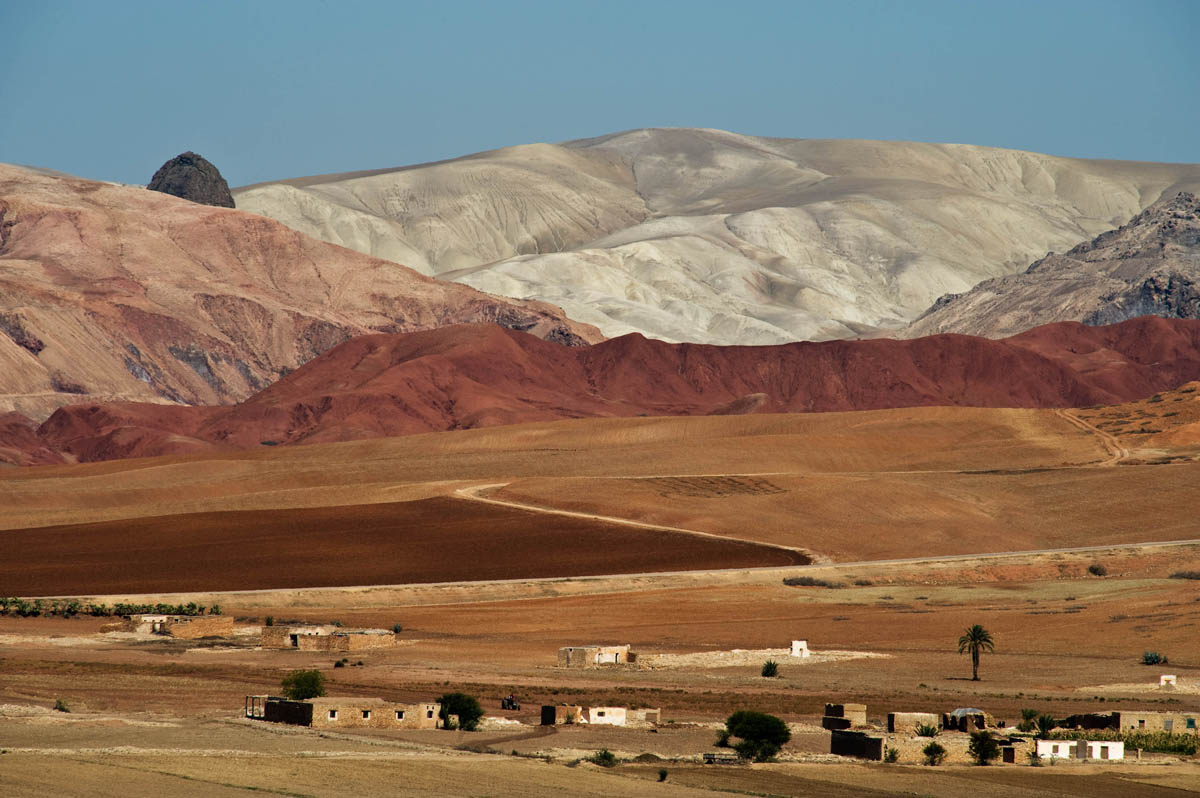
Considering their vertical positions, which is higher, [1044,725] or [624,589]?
[624,589]

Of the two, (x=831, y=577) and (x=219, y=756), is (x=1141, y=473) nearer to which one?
(x=831, y=577)

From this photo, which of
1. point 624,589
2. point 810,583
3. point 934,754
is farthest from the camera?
point 810,583

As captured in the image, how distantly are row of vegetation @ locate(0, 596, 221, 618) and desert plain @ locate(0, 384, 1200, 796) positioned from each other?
184cm

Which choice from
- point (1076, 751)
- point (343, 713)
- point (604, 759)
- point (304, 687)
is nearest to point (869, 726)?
point (1076, 751)

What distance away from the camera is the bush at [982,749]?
134 feet

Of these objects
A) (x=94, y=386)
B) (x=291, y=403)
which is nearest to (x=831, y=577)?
(x=291, y=403)

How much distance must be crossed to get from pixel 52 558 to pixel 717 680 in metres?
44.6

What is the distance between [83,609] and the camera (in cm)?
7256

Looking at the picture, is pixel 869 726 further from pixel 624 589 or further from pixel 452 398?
pixel 452 398

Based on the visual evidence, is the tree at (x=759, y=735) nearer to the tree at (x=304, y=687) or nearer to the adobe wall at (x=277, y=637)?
the tree at (x=304, y=687)

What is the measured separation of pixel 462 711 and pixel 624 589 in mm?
38496

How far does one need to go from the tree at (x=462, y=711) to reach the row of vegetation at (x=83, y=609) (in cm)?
2838

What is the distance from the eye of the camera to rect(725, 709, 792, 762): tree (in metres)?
40.4

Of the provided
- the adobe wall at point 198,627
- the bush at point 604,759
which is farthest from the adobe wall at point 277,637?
the bush at point 604,759
